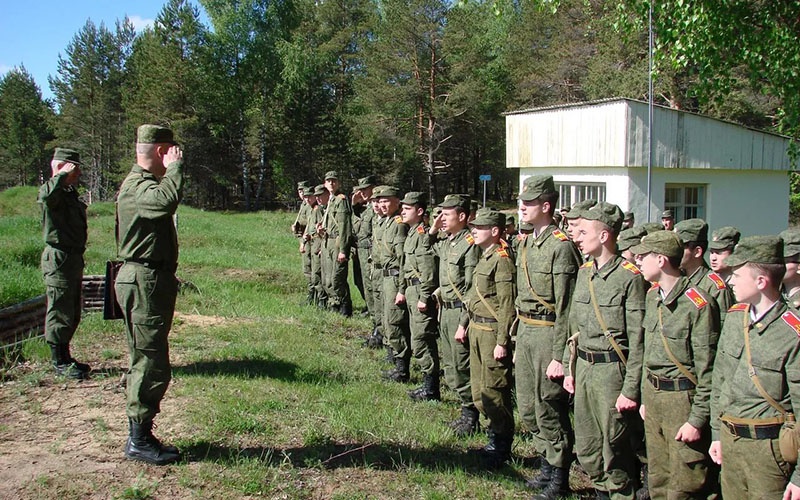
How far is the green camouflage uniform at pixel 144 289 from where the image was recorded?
430 centimetres

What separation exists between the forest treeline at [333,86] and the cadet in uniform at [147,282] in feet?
82.7

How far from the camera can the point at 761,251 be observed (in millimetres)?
3270

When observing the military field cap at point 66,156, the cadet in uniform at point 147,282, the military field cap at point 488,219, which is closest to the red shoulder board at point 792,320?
the military field cap at point 488,219

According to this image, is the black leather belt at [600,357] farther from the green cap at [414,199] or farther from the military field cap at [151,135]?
the green cap at [414,199]

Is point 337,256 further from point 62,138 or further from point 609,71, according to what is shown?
point 62,138

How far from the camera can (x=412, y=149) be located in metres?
37.6

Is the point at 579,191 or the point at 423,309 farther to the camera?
the point at 579,191

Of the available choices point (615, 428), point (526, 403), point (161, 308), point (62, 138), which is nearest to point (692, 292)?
point (615, 428)

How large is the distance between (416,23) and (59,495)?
32781mm

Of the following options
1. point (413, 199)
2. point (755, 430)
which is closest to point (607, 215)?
point (755, 430)

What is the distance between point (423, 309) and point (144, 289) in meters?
3.06

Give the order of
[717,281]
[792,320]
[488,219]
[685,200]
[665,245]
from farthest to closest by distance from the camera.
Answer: [685,200]
[488,219]
[717,281]
[665,245]
[792,320]

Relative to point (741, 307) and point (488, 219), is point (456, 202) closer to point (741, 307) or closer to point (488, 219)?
point (488, 219)

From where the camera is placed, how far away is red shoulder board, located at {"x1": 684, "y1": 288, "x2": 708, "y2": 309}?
3797 millimetres
